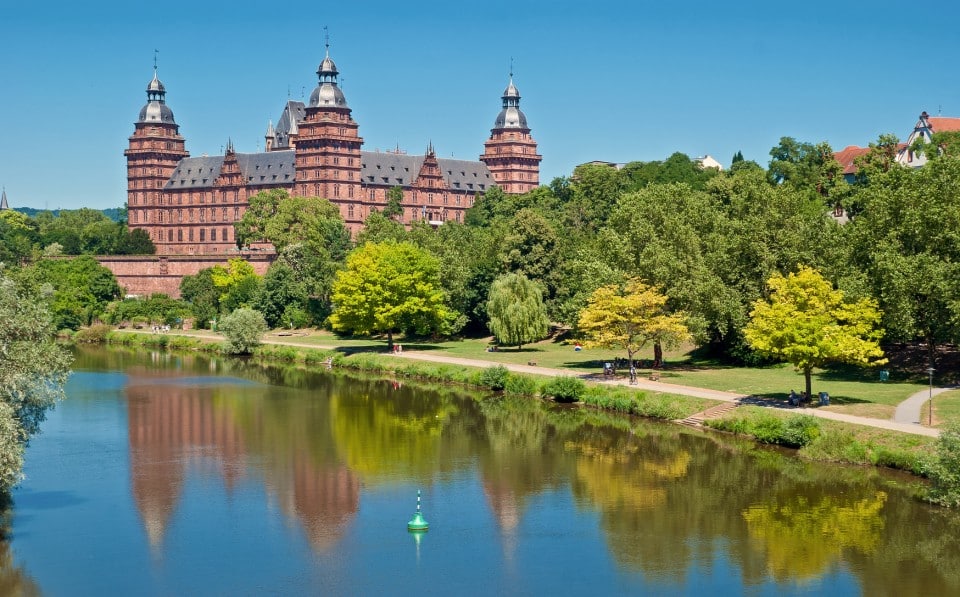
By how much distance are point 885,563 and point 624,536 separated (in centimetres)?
714

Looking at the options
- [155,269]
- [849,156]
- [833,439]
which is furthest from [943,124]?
[155,269]

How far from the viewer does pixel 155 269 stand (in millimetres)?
120688

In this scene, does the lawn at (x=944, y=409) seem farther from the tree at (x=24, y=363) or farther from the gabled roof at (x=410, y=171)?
the gabled roof at (x=410, y=171)

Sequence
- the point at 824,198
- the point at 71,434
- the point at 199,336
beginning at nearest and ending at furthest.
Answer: the point at 71,434, the point at 824,198, the point at 199,336

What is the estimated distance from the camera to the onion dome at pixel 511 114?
548 ft

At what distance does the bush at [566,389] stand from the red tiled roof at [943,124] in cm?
5339

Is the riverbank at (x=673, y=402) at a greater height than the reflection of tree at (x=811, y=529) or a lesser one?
greater

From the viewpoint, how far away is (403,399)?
59250 millimetres

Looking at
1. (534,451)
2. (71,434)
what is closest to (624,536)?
(534,451)

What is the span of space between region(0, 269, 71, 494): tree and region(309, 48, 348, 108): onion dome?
10169 centimetres

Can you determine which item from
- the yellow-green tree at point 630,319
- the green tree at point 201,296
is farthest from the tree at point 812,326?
the green tree at point 201,296

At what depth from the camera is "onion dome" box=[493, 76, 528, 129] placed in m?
167

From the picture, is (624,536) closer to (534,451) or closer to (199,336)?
(534,451)

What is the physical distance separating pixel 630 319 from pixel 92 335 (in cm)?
5606
